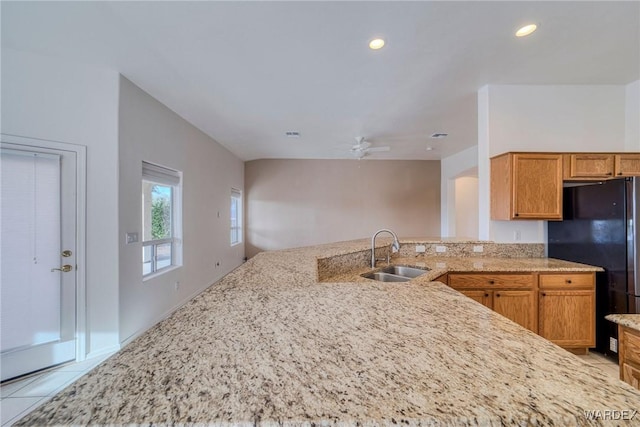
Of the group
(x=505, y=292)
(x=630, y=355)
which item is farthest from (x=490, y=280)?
(x=630, y=355)

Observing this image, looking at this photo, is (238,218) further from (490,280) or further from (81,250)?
(490,280)

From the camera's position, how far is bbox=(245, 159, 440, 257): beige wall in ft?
21.3

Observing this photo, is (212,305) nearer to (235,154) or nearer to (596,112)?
(596,112)

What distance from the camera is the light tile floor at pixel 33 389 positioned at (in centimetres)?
185

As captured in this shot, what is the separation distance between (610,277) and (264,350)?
10.5 feet

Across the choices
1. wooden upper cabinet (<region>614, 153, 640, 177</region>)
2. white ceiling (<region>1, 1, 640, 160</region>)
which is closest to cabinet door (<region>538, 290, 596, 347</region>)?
wooden upper cabinet (<region>614, 153, 640, 177</region>)

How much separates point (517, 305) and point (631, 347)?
1.22 meters

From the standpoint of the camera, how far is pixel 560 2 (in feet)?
5.74

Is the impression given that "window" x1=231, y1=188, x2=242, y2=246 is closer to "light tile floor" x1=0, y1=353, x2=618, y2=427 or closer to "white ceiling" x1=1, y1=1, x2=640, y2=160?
"white ceiling" x1=1, y1=1, x2=640, y2=160

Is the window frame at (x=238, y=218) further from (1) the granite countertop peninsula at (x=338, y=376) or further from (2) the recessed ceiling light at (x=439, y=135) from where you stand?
(1) the granite countertop peninsula at (x=338, y=376)

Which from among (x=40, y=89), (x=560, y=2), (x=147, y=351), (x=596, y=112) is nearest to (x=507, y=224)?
(x=596, y=112)

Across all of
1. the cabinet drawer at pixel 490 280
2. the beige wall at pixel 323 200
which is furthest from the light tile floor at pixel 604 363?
the beige wall at pixel 323 200

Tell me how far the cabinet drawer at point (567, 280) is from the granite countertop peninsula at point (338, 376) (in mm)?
2083

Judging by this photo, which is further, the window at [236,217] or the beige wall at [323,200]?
the beige wall at [323,200]
